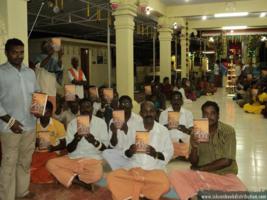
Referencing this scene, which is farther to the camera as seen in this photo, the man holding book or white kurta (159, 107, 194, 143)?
white kurta (159, 107, 194, 143)

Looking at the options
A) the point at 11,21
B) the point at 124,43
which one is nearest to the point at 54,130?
the point at 11,21

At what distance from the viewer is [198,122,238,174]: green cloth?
3.24m

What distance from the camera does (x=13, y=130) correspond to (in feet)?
11.0

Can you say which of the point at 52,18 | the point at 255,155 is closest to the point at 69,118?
the point at 255,155

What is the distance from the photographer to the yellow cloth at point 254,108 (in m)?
10.3

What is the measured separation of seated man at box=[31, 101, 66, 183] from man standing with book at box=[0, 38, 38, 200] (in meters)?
0.54

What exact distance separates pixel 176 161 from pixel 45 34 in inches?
477

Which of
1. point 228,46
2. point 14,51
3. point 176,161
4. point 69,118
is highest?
point 228,46

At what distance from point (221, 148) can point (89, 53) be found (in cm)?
1377

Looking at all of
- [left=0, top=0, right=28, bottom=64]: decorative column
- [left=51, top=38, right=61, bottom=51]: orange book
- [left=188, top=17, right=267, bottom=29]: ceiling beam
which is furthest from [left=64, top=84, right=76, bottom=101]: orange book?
[left=188, top=17, right=267, bottom=29]: ceiling beam

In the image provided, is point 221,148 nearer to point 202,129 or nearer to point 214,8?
point 202,129

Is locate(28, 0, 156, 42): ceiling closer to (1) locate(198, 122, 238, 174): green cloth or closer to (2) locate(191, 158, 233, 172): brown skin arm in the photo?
(1) locate(198, 122, 238, 174): green cloth

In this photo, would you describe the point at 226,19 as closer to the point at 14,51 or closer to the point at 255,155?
the point at 255,155

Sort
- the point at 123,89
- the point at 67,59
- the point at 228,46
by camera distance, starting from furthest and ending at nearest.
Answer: the point at 228,46 < the point at 67,59 < the point at 123,89
